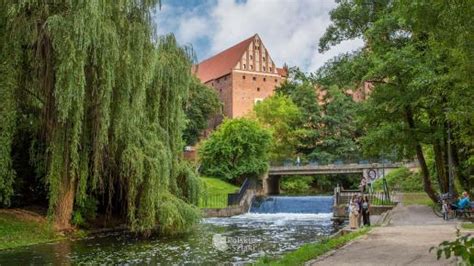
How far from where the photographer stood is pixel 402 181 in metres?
39.5

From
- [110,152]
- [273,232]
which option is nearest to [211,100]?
[273,232]

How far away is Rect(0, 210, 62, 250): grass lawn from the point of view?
14.9 meters

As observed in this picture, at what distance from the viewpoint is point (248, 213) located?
35.1 meters

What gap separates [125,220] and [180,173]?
9.29ft

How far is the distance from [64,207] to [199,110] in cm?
4365

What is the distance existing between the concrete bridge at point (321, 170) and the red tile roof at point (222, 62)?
1099 inches

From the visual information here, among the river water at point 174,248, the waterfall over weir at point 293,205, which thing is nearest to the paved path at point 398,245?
the river water at point 174,248

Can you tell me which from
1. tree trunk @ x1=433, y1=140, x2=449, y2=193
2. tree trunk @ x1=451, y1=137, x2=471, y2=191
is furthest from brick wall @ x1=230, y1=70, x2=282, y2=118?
tree trunk @ x1=451, y1=137, x2=471, y2=191

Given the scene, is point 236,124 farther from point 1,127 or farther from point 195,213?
point 1,127

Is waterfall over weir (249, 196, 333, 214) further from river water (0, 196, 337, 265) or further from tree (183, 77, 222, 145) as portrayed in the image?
tree (183, 77, 222, 145)

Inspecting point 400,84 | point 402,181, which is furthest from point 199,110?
point 400,84

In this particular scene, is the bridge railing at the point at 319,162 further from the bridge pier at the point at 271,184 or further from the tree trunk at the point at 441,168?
the tree trunk at the point at 441,168

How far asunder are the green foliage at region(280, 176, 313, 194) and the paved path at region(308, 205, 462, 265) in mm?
34620

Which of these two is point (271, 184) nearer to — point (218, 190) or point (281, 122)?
point (281, 122)
